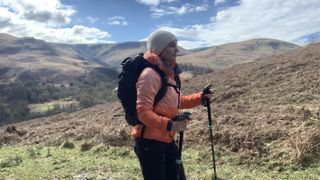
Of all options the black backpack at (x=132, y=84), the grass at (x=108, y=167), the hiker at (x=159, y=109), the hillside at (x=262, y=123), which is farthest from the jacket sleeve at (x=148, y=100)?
the hillside at (x=262, y=123)

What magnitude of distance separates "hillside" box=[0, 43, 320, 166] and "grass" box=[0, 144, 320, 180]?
0.45 metres

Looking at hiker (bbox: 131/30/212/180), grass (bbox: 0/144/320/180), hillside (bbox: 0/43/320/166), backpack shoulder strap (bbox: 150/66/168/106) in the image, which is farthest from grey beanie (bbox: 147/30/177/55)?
hillside (bbox: 0/43/320/166)

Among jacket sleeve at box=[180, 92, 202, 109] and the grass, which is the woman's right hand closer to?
jacket sleeve at box=[180, 92, 202, 109]

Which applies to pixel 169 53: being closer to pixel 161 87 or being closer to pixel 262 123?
pixel 161 87

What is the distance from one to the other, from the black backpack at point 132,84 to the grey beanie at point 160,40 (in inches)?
8.1

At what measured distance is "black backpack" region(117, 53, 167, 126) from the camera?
5195 millimetres

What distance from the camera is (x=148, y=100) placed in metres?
4.99

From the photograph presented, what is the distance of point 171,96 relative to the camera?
5.29 meters

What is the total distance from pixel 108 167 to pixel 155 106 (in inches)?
250

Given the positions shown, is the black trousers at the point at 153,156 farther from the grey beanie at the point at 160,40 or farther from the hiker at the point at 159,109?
the grey beanie at the point at 160,40

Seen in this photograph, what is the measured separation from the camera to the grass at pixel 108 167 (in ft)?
31.4

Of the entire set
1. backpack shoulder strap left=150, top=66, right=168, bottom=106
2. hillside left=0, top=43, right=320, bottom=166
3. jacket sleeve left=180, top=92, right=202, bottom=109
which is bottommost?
hillside left=0, top=43, right=320, bottom=166

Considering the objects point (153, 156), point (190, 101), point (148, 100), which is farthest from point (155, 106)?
point (190, 101)

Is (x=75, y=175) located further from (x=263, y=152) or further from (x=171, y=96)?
(x=171, y=96)
